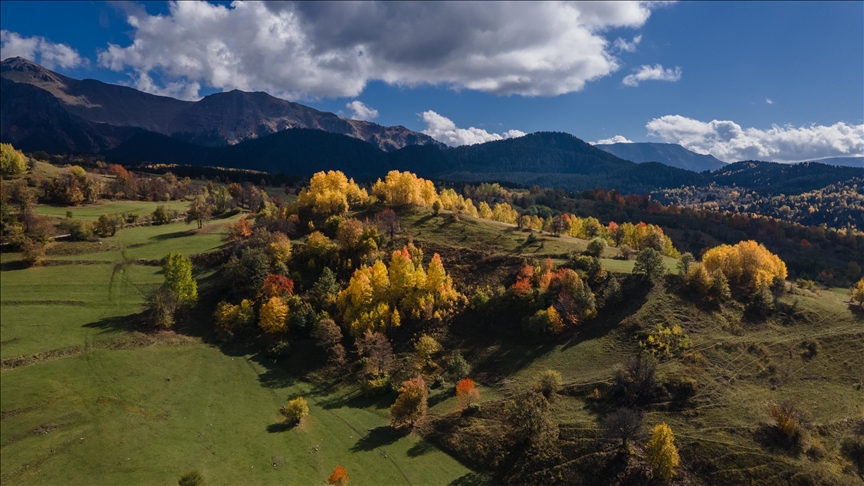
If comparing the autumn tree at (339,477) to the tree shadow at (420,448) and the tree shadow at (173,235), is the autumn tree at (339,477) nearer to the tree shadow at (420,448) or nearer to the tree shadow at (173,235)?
the tree shadow at (420,448)

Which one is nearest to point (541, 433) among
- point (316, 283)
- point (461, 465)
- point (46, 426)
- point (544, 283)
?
point (461, 465)

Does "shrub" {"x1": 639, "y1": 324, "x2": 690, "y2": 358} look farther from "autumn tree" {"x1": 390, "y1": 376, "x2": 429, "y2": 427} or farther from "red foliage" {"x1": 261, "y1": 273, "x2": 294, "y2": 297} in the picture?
"red foliage" {"x1": 261, "y1": 273, "x2": 294, "y2": 297}

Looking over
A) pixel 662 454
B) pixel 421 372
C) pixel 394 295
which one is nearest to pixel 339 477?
pixel 421 372

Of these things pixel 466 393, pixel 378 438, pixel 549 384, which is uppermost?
pixel 549 384

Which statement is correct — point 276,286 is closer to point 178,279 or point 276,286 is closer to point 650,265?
point 178,279

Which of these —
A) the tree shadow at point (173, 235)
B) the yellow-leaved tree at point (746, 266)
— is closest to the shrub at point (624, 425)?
the yellow-leaved tree at point (746, 266)
